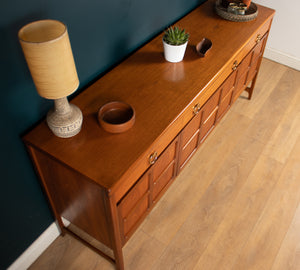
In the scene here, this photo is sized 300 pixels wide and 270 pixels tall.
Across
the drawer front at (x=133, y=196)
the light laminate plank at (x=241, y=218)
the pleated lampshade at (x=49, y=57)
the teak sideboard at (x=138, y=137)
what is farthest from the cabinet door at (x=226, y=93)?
the pleated lampshade at (x=49, y=57)

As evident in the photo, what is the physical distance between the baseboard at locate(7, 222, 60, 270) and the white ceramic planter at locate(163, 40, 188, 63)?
999mm

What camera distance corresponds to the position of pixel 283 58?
9.05 ft

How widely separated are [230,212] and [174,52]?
0.93 meters

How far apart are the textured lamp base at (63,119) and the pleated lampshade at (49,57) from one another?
0.13m

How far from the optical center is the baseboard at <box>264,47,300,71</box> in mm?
2729

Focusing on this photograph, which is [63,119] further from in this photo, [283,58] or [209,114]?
[283,58]

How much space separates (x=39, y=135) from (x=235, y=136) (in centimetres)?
140

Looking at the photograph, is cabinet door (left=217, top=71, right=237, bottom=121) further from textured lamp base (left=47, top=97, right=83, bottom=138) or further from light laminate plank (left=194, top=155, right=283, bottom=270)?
textured lamp base (left=47, top=97, right=83, bottom=138)

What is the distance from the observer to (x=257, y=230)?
5.75 feet

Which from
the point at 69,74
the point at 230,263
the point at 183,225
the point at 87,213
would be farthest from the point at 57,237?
the point at 69,74

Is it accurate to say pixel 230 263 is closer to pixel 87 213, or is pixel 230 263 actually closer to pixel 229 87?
pixel 87 213

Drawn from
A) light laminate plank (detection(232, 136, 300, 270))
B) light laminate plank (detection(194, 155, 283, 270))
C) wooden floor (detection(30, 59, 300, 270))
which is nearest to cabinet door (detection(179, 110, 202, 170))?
wooden floor (detection(30, 59, 300, 270))

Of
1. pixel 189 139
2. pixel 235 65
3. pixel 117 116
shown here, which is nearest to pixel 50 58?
pixel 117 116

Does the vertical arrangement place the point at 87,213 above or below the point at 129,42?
below
